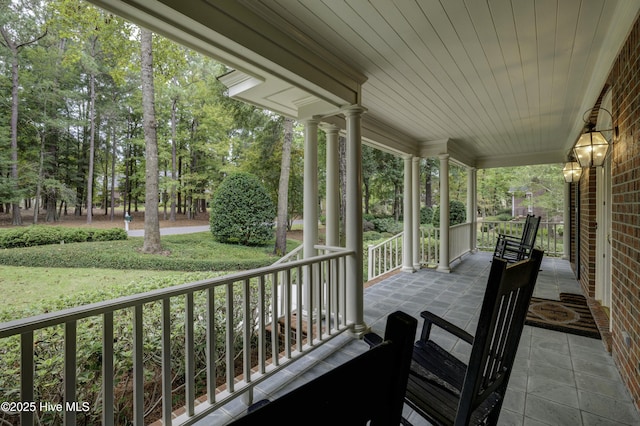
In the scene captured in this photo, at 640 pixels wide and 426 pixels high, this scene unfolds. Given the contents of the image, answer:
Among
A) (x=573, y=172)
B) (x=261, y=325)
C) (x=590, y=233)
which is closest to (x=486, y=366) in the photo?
(x=261, y=325)

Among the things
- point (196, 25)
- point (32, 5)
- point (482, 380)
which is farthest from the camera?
point (32, 5)

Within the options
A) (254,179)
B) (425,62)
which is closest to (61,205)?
(254,179)

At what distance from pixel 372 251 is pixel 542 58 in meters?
3.89

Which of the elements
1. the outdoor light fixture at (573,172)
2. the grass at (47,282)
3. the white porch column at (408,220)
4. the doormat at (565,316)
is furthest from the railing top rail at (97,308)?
the outdoor light fixture at (573,172)

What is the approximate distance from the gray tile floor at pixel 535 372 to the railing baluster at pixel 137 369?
52 cm

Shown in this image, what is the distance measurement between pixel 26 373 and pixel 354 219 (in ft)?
7.89

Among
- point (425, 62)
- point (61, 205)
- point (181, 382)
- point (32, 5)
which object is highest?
point (32, 5)

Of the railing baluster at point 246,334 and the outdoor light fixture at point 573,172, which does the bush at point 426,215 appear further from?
the railing baluster at point 246,334

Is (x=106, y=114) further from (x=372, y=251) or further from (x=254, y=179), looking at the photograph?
(x=372, y=251)

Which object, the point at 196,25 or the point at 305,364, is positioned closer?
the point at 196,25

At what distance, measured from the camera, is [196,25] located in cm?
154

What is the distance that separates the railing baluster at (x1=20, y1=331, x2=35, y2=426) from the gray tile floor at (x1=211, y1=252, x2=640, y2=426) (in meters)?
0.95

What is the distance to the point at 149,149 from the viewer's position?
21.2 feet

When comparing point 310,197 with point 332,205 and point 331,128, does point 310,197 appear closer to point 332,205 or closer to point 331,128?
point 332,205
